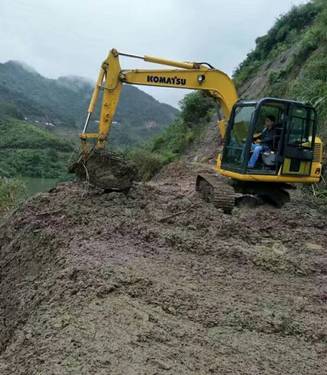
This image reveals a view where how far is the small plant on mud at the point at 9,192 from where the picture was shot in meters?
13.9

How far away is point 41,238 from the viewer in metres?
6.87

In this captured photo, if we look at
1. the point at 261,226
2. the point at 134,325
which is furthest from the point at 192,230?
the point at 134,325

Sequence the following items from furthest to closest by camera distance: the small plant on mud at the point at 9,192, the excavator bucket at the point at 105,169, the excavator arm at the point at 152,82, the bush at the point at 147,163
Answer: the bush at the point at 147,163
the small plant on mud at the point at 9,192
the excavator arm at the point at 152,82
the excavator bucket at the point at 105,169

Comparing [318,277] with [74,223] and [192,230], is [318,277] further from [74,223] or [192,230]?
[74,223]

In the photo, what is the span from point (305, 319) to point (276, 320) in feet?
1.10

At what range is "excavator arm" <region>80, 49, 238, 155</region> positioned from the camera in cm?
944

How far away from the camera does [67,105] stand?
454 ft

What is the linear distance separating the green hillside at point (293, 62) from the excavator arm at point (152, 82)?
3.91m

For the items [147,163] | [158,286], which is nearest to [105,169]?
[158,286]

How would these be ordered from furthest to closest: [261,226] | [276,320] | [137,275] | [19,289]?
[261,226], [19,289], [137,275], [276,320]

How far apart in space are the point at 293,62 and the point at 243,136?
12501 mm

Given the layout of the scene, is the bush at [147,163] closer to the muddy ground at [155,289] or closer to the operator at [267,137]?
the operator at [267,137]

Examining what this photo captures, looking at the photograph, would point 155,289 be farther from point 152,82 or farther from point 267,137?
point 152,82

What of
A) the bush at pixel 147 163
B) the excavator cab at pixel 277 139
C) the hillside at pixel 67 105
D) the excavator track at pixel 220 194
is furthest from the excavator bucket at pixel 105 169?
the hillside at pixel 67 105
